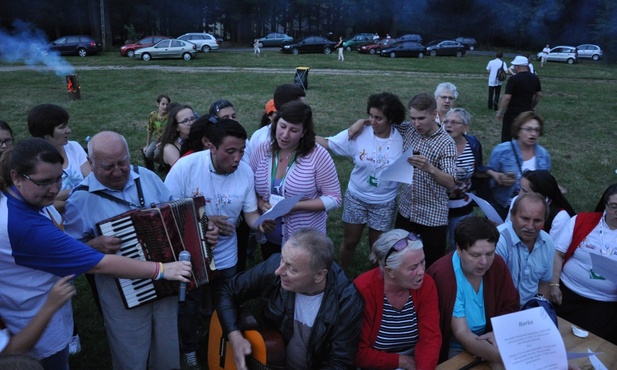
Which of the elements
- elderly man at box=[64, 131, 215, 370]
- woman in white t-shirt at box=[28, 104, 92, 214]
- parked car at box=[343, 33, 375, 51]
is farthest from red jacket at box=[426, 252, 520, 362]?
parked car at box=[343, 33, 375, 51]

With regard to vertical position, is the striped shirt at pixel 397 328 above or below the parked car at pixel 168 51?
below

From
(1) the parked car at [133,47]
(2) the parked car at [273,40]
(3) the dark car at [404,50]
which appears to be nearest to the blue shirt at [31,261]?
(1) the parked car at [133,47]

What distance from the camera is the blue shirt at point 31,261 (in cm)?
241

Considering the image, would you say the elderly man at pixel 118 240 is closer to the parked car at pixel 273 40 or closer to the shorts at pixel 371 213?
the shorts at pixel 371 213

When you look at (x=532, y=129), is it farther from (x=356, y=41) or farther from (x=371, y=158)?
(x=356, y=41)

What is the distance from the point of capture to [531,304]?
349 centimetres

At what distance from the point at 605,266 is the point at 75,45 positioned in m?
28.5

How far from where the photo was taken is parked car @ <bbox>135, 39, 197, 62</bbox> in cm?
2606

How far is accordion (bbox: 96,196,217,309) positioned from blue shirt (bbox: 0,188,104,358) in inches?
10.2

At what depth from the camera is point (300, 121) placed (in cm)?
378

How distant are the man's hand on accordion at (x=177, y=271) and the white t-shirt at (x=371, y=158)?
7.12ft

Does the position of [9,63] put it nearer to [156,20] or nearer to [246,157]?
[156,20]

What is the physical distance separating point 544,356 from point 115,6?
124ft

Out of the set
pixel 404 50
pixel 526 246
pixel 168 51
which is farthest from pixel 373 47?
pixel 526 246
